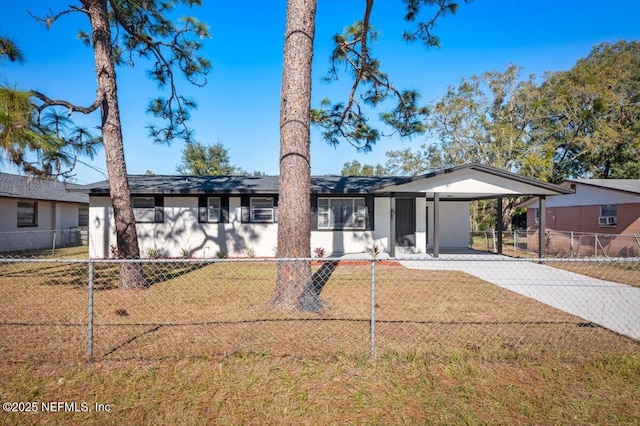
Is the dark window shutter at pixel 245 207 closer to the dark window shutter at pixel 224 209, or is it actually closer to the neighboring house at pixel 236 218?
the neighboring house at pixel 236 218

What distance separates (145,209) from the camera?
44.3ft

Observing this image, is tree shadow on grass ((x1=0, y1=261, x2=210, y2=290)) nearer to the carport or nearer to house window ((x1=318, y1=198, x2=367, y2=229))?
house window ((x1=318, y1=198, x2=367, y2=229))

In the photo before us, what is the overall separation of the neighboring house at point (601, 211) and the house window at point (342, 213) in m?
8.07

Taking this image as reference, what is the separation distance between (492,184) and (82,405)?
13.0 meters

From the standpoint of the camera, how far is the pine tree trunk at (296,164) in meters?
5.45

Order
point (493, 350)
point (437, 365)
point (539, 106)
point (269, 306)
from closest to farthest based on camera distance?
point (437, 365)
point (493, 350)
point (269, 306)
point (539, 106)

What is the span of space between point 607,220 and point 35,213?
28.4 metres

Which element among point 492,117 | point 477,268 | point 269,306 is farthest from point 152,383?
point 492,117

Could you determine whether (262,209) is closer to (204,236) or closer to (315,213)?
(315,213)

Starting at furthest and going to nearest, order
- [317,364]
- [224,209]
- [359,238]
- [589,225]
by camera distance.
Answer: [589,225] < [359,238] < [224,209] < [317,364]

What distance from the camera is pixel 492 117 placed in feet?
80.2

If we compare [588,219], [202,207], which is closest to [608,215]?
[588,219]

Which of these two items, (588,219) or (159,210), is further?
(588,219)

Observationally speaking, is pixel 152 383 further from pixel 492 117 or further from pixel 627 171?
pixel 627 171
